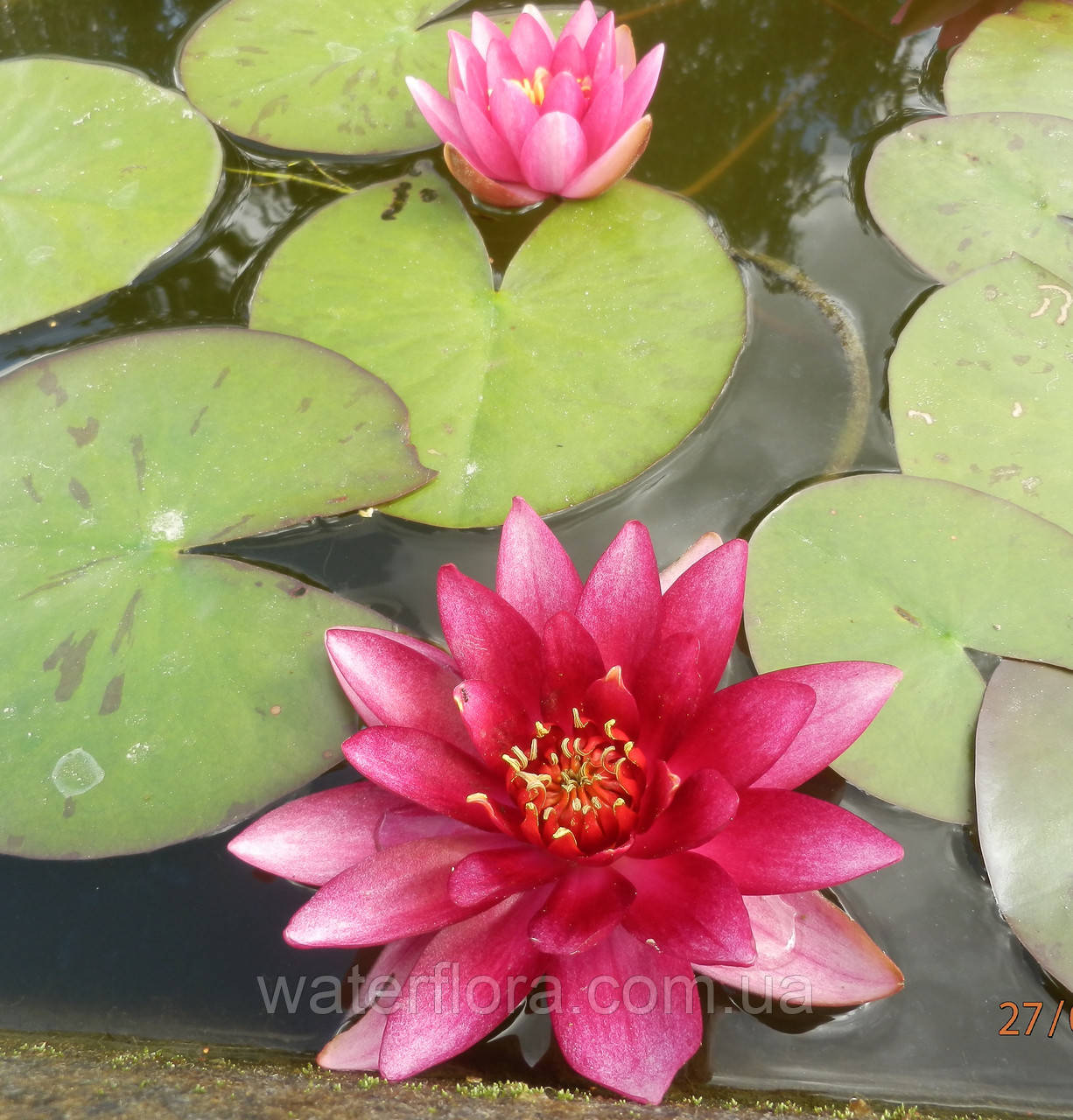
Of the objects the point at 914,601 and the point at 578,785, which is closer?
the point at 578,785

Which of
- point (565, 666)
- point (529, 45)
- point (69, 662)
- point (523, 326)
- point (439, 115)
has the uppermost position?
point (529, 45)

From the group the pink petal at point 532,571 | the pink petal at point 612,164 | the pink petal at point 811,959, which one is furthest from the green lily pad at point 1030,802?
the pink petal at point 612,164

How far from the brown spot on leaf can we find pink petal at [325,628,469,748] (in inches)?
22.3

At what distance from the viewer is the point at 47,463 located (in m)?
1.69

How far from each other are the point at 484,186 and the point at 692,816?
5.65 ft

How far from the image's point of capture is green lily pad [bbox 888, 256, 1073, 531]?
168 cm

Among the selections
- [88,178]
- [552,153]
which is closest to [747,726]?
[552,153]

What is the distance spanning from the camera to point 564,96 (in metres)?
1.97

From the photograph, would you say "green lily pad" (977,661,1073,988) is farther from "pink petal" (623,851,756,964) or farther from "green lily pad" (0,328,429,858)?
"green lily pad" (0,328,429,858)

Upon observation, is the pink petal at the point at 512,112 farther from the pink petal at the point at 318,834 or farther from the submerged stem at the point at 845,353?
the pink petal at the point at 318,834

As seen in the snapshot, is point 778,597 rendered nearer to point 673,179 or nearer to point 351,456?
point 351,456

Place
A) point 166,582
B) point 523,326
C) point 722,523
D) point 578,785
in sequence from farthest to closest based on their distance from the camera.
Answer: point 523,326, point 722,523, point 166,582, point 578,785

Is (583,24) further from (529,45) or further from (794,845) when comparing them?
(794,845)

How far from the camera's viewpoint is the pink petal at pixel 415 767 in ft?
3.58
